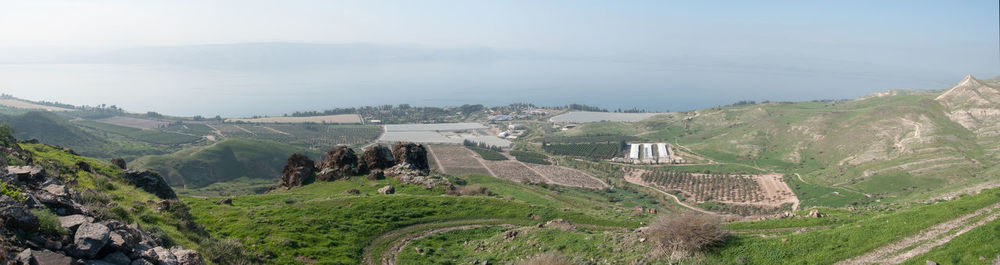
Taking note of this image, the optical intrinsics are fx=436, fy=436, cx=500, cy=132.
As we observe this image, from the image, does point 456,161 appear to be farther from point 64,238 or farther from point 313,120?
point 313,120

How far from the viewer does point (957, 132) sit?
72438 mm

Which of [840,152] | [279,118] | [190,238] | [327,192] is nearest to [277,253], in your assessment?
[190,238]

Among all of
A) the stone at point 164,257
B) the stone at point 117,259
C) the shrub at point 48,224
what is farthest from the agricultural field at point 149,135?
the stone at point 117,259

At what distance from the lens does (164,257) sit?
438 inches

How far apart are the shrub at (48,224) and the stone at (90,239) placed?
0.34 meters

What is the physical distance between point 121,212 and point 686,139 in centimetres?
11956

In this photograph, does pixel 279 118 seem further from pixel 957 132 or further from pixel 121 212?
pixel 957 132

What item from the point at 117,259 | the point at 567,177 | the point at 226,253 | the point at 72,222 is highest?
the point at 72,222

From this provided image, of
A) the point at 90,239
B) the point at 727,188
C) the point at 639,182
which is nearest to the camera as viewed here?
the point at 90,239

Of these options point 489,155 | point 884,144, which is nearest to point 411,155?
point 489,155

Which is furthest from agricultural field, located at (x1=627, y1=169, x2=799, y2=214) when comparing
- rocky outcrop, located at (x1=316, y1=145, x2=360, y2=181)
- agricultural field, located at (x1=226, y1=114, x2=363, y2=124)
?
agricultural field, located at (x1=226, y1=114, x2=363, y2=124)

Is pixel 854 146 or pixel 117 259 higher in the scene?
pixel 117 259

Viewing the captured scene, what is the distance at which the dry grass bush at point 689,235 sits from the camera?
51.4 ft

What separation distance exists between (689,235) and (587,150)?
316 feet
